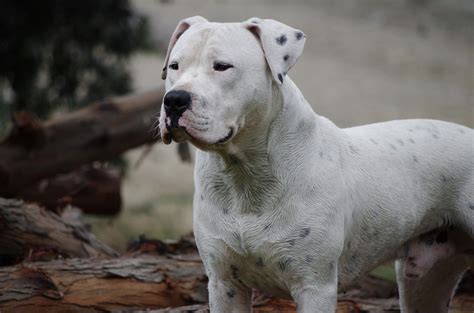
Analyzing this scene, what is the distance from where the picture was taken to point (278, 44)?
400 centimetres

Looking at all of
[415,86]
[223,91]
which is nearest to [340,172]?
[223,91]

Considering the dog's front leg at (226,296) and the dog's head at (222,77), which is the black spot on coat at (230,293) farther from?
the dog's head at (222,77)

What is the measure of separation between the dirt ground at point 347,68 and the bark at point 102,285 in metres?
4.05

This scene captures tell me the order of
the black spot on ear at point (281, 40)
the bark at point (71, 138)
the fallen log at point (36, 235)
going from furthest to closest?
the bark at point (71, 138) < the fallen log at point (36, 235) < the black spot on ear at point (281, 40)

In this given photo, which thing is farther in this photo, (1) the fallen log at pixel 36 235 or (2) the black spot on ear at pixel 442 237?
(1) the fallen log at pixel 36 235

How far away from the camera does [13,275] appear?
511 centimetres

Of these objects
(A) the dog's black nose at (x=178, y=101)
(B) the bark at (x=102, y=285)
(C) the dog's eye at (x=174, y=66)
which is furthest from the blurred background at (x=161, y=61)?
(A) the dog's black nose at (x=178, y=101)

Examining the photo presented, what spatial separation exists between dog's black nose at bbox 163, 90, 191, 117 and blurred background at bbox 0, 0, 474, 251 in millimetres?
4232

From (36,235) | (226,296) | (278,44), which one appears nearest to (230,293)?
(226,296)

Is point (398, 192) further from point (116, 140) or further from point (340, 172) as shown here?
point (116, 140)

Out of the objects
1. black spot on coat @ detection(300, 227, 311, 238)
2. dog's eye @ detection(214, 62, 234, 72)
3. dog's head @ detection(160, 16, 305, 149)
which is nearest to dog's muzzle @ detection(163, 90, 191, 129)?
dog's head @ detection(160, 16, 305, 149)

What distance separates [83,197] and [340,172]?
498 cm

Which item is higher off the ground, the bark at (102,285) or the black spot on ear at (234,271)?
the black spot on ear at (234,271)

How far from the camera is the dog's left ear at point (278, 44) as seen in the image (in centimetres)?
396
